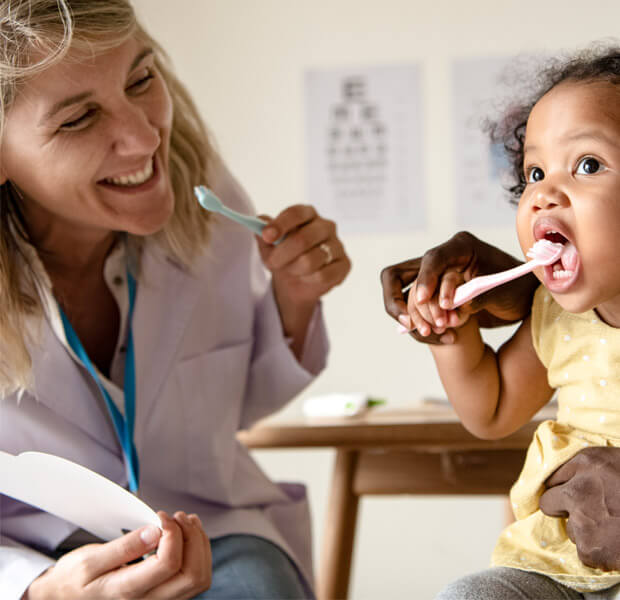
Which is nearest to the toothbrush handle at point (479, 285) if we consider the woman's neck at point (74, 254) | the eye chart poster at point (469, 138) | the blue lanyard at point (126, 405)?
the blue lanyard at point (126, 405)

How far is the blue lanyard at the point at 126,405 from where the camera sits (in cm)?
90

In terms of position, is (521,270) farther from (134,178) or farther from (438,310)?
(134,178)

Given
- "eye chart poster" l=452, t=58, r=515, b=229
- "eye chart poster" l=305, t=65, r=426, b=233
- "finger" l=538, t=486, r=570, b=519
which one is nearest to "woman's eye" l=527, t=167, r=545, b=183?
"finger" l=538, t=486, r=570, b=519

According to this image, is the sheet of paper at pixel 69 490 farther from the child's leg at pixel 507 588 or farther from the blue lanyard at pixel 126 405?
the child's leg at pixel 507 588

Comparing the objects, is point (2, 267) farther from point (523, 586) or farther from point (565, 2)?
point (565, 2)

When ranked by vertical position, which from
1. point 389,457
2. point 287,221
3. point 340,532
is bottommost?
point 340,532

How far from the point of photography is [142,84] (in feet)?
3.00

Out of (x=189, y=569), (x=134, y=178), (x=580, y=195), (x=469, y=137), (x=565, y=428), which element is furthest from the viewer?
(x=469, y=137)

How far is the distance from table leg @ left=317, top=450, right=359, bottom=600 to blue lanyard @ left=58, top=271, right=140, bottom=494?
1.87 feet

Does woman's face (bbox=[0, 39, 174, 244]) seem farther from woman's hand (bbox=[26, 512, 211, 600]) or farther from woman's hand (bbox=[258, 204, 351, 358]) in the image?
woman's hand (bbox=[26, 512, 211, 600])

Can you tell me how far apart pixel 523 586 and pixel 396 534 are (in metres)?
1.81

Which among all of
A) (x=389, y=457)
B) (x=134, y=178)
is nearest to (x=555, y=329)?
(x=134, y=178)

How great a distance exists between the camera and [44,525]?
934 millimetres

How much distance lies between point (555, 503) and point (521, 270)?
184mm
